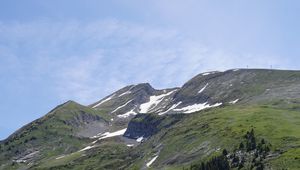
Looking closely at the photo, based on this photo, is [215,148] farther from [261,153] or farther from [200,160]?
[261,153]

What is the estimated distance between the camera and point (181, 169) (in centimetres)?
19188

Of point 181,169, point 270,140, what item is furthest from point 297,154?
point 181,169

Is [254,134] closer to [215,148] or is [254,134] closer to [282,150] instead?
[215,148]

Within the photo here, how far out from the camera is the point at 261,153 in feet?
554

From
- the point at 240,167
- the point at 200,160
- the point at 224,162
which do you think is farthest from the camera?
the point at 200,160

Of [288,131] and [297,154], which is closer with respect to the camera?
[297,154]

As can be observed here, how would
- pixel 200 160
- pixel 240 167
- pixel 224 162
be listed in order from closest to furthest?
1. pixel 240 167
2. pixel 224 162
3. pixel 200 160

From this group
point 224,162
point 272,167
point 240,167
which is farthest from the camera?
point 224,162

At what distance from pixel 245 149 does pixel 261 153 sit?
34.2ft

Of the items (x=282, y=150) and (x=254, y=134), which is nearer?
(x=282, y=150)

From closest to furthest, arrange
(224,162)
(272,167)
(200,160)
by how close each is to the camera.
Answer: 1. (272,167)
2. (224,162)
3. (200,160)

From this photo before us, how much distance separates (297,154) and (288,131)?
117 feet

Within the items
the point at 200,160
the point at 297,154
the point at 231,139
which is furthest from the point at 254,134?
the point at 297,154

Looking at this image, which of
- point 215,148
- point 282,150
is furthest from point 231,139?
point 282,150
